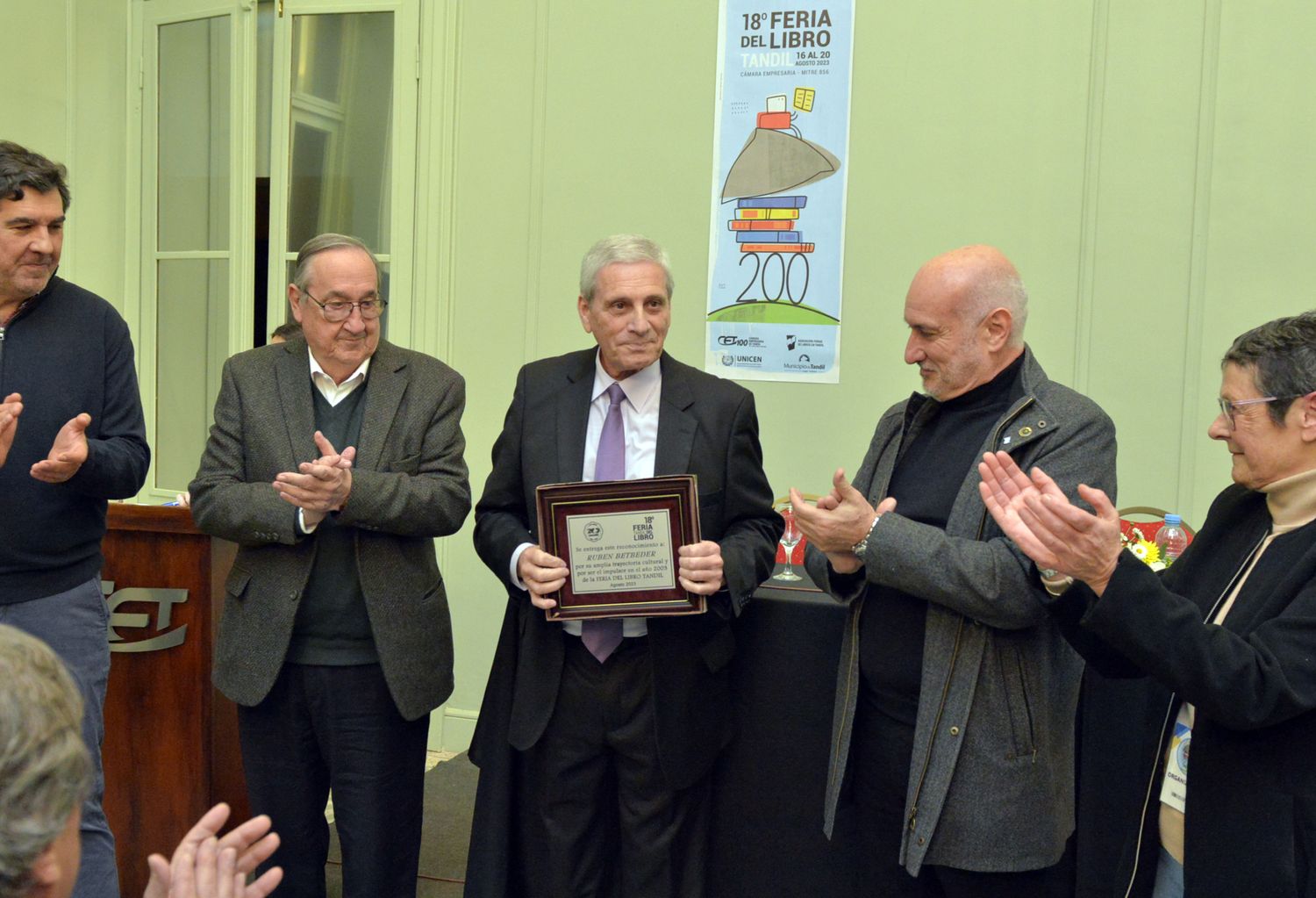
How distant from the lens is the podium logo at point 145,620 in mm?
3488

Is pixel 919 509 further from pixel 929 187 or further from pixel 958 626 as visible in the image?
pixel 929 187

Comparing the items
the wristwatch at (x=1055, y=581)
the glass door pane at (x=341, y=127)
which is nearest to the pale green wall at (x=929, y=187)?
the glass door pane at (x=341, y=127)

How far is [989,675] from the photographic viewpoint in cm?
230

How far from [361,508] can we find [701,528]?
79cm

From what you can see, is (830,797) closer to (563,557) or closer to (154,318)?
(563,557)

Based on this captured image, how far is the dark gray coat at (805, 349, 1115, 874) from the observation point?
2.25 metres

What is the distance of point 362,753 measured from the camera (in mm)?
2789

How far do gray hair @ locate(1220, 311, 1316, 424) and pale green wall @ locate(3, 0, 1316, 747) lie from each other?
2803mm

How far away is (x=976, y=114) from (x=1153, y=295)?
1.03m

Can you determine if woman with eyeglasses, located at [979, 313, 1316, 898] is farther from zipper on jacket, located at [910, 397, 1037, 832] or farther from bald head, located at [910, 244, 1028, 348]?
bald head, located at [910, 244, 1028, 348]

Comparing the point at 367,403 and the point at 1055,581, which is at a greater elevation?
the point at 367,403

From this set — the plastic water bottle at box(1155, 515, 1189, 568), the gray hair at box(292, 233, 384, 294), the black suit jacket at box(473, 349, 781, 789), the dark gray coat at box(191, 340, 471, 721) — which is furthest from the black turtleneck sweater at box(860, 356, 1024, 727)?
the plastic water bottle at box(1155, 515, 1189, 568)

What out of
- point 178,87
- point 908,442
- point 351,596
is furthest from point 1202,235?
point 178,87

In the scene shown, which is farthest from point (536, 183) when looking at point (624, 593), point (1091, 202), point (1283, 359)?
point (1283, 359)
